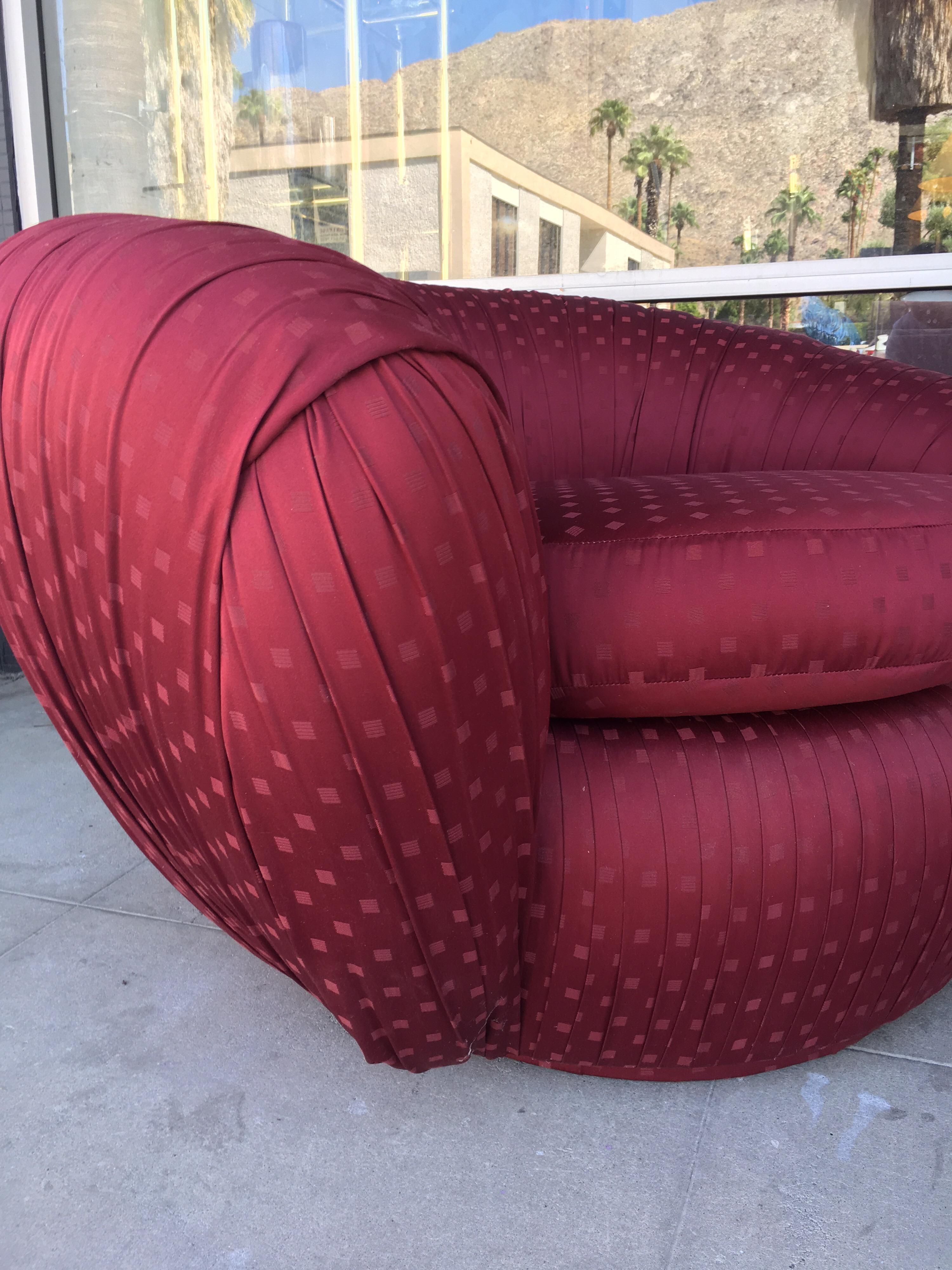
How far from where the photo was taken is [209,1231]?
727 millimetres

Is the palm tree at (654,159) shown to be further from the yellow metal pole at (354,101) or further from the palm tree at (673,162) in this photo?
the yellow metal pole at (354,101)

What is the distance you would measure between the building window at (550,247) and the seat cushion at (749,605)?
1928 mm

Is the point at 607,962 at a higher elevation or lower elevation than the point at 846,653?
lower

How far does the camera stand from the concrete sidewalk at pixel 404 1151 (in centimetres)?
71

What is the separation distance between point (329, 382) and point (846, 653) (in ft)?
1.60

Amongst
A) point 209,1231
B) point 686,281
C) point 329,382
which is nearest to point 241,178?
point 686,281

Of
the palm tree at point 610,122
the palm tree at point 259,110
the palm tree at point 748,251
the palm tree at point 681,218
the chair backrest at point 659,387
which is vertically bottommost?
the chair backrest at point 659,387

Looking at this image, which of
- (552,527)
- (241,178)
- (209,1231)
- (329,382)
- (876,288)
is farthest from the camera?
(241,178)

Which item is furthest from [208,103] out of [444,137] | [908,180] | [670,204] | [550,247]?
[908,180]

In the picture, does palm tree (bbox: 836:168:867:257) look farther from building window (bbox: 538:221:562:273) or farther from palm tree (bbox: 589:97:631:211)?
building window (bbox: 538:221:562:273)

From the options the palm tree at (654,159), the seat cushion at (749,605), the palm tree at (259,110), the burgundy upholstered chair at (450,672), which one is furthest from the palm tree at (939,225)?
the palm tree at (259,110)

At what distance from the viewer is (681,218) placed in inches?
93.0

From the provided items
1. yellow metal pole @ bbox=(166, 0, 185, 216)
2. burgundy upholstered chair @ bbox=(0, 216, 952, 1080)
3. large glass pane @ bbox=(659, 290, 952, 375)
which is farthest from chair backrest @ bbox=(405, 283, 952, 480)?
yellow metal pole @ bbox=(166, 0, 185, 216)

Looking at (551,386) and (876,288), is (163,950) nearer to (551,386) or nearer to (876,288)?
(551,386)
